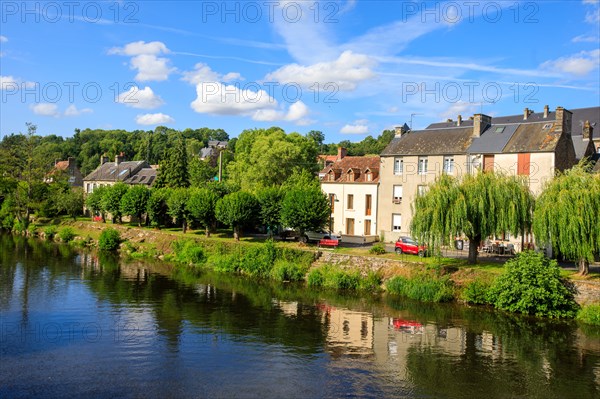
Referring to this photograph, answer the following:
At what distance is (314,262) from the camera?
35.5 meters

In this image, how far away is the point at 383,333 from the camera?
74.5 feet

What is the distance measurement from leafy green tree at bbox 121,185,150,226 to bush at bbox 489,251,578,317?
1497 inches

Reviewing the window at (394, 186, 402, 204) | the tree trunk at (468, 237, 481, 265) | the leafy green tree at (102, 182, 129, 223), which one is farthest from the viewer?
the leafy green tree at (102, 182, 129, 223)

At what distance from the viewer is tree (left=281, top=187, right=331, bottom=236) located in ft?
124

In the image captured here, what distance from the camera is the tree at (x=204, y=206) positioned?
4450cm

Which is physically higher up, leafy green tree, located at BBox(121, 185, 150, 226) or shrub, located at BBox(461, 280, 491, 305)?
leafy green tree, located at BBox(121, 185, 150, 226)

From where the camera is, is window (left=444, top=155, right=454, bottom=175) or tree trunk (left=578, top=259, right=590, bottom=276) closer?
tree trunk (left=578, top=259, right=590, bottom=276)

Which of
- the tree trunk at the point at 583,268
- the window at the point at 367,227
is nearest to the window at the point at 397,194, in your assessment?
the window at the point at 367,227

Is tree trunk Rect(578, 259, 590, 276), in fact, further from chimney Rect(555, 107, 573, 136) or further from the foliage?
the foliage

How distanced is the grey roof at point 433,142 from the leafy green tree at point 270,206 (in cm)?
1002

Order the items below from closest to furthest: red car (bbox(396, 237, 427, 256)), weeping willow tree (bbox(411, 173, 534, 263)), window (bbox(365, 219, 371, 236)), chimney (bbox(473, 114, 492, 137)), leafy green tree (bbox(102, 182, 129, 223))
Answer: weeping willow tree (bbox(411, 173, 534, 263)), red car (bbox(396, 237, 427, 256)), chimney (bbox(473, 114, 492, 137)), window (bbox(365, 219, 371, 236)), leafy green tree (bbox(102, 182, 129, 223))

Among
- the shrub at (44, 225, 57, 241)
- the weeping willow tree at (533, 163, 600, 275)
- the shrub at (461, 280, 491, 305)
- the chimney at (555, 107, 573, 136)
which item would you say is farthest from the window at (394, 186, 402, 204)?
the shrub at (44, 225, 57, 241)

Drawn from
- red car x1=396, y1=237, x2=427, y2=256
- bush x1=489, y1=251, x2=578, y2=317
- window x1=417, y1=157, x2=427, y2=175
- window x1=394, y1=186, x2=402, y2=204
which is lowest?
bush x1=489, y1=251, x2=578, y2=317

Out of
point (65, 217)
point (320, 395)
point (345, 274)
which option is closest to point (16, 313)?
point (320, 395)
